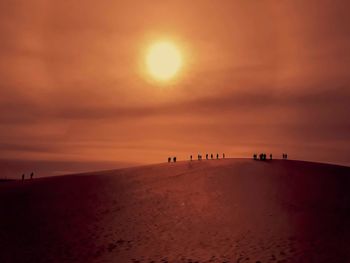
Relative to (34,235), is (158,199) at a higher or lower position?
higher

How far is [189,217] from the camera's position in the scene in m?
25.2

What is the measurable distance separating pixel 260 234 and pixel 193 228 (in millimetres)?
4086

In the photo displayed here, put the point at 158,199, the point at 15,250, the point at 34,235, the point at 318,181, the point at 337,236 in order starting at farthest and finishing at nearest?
the point at 318,181
the point at 158,199
the point at 34,235
the point at 15,250
the point at 337,236

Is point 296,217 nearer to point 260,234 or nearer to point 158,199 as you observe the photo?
point 260,234

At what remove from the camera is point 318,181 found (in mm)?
32375

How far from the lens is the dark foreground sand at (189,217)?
19406 mm

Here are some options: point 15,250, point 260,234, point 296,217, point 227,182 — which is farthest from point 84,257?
point 227,182

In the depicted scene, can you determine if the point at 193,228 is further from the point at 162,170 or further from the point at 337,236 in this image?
the point at 162,170

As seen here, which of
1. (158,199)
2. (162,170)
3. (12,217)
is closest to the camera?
(12,217)

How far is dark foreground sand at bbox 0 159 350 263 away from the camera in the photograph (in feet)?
63.7

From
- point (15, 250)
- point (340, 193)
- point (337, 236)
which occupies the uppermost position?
point (340, 193)

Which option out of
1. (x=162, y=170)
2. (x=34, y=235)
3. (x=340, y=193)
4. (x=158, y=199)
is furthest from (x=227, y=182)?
(x=34, y=235)

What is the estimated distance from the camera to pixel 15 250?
72.0 ft

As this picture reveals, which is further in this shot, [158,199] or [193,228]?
[158,199]
